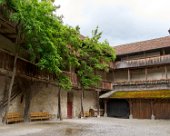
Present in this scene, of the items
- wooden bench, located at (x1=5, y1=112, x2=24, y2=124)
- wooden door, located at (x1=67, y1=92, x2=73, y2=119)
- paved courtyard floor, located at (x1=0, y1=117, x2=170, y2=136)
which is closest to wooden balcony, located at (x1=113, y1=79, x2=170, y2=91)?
wooden door, located at (x1=67, y1=92, x2=73, y2=119)

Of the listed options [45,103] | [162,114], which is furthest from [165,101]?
[45,103]

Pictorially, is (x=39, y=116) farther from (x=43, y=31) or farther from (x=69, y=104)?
(x=43, y=31)

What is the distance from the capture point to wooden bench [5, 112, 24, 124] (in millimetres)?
19344

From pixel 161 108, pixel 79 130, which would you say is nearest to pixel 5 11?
pixel 79 130

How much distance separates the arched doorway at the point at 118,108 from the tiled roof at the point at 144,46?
258 inches

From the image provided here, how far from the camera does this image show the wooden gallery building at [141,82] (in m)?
27.2

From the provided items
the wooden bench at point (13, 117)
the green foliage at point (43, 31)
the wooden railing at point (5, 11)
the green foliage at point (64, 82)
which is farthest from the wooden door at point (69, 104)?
the wooden railing at point (5, 11)

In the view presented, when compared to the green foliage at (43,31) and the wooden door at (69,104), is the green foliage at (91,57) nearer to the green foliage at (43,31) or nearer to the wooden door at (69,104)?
the wooden door at (69,104)

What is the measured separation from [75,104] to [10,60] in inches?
468

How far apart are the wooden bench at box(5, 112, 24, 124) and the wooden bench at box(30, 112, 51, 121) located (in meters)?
1.14

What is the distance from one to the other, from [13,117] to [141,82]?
53.6 ft

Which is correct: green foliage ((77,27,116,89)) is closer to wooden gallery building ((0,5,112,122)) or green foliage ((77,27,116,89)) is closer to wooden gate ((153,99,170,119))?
wooden gallery building ((0,5,112,122))

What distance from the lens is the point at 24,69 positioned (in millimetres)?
19562

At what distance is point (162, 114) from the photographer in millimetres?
26609
